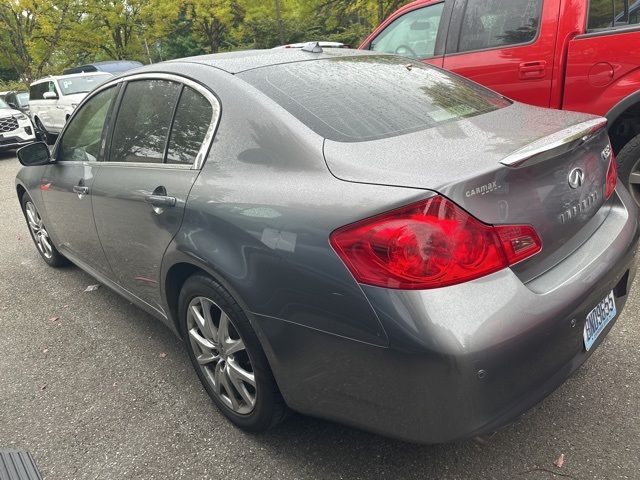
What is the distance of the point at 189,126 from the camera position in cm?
242

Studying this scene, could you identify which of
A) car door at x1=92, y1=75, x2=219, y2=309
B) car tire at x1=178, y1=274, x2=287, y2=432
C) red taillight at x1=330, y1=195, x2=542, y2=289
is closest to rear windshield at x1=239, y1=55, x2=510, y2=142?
car door at x1=92, y1=75, x2=219, y2=309

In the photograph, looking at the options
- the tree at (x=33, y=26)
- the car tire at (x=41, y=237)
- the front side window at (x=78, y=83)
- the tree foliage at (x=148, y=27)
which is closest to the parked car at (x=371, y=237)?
the car tire at (x=41, y=237)

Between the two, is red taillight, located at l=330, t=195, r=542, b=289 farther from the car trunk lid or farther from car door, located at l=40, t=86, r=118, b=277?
car door, located at l=40, t=86, r=118, b=277

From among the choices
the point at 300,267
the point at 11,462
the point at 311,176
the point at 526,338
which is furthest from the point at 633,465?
the point at 11,462

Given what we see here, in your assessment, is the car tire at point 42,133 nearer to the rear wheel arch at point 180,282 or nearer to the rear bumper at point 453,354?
the rear wheel arch at point 180,282

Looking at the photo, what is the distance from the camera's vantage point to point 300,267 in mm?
1742

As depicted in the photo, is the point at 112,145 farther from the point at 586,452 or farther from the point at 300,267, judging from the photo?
the point at 586,452

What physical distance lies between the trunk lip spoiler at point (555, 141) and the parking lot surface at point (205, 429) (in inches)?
46.4

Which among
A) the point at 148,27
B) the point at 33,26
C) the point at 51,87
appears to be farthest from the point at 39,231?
the point at 33,26

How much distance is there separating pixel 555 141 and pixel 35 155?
3.31m

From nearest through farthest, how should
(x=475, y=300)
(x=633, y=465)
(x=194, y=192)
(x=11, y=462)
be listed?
(x=11, y=462) < (x=475, y=300) < (x=633, y=465) < (x=194, y=192)

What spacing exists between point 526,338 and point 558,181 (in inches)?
23.5

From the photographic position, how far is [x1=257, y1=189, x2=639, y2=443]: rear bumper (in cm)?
154

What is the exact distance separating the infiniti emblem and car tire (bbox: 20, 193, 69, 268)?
12.9 ft
